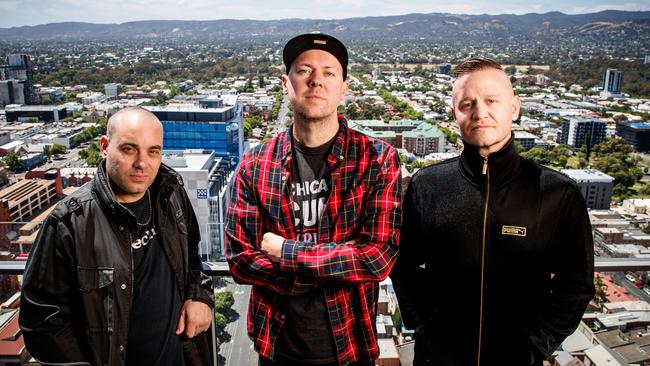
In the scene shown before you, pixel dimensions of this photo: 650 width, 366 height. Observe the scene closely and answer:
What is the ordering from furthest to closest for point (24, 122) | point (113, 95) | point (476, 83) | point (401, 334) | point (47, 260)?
point (113, 95) < point (24, 122) < point (401, 334) < point (476, 83) < point (47, 260)

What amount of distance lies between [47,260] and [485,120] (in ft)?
2.48

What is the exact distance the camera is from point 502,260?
92 centimetres

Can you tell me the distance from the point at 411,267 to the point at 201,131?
1424 centimetres

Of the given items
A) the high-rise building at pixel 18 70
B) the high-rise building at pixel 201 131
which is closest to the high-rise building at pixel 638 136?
the high-rise building at pixel 201 131

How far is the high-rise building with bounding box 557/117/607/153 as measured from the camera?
22.0 m

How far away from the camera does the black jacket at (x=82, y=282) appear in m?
0.85

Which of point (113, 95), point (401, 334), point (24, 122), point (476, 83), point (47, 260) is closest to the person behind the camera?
point (47, 260)

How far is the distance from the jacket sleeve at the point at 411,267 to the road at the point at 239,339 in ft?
1.02

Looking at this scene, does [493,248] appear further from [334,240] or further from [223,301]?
[223,301]

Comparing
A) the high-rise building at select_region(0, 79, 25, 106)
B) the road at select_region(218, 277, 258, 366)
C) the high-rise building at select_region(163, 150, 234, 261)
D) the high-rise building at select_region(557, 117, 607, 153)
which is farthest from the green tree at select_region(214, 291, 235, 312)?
the high-rise building at select_region(0, 79, 25, 106)

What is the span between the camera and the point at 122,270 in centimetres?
90

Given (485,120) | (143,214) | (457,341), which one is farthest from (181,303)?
(485,120)

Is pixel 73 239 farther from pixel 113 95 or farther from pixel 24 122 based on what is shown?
pixel 113 95

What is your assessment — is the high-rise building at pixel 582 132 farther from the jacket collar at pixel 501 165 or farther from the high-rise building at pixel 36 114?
the high-rise building at pixel 36 114
